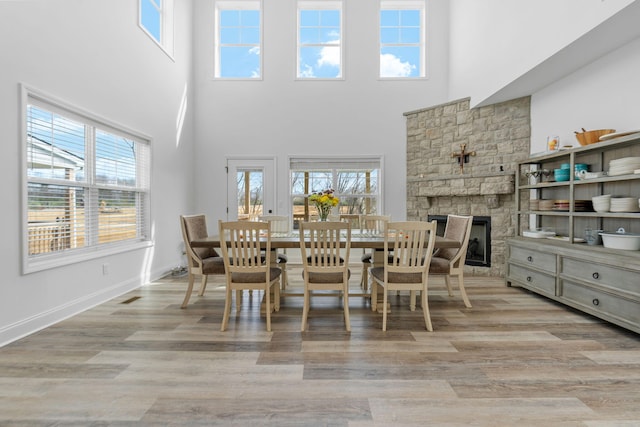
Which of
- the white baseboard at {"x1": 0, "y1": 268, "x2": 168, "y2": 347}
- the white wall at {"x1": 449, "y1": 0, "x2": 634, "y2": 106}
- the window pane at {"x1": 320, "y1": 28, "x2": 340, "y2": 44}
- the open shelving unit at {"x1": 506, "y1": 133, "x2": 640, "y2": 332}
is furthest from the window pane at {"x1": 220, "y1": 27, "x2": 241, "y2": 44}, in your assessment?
the open shelving unit at {"x1": 506, "y1": 133, "x2": 640, "y2": 332}

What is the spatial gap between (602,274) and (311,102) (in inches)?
188

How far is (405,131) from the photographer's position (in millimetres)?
5633

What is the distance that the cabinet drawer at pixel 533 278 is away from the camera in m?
3.28

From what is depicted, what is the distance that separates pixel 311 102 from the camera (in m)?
5.71

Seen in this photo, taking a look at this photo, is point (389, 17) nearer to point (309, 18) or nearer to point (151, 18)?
point (309, 18)

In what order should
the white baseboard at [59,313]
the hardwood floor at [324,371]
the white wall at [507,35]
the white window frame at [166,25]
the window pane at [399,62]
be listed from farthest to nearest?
the window pane at [399,62] < the white window frame at [166,25] < the white wall at [507,35] < the white baseboard at [59,313] < the hardwood floor at [324,371]

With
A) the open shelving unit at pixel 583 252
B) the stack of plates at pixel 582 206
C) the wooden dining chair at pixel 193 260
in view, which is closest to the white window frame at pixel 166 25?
the wooden dining chair at pixel 193 260

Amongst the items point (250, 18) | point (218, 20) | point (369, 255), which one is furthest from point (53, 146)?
point (250, 18)

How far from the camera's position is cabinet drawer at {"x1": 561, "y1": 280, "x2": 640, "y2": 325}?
2457 millimetres

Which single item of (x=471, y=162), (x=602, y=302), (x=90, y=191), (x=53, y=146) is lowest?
(x=602, y=302)

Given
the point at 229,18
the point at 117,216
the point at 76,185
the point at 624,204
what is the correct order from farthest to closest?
the point at 229,18
the point at 117,216
the point at 76,185
the point at 624,204

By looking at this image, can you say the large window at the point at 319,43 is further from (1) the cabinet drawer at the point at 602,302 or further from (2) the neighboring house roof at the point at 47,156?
(1) the cabinet drawer at the point at 602,302

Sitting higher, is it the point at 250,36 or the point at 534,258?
the point at 250,36

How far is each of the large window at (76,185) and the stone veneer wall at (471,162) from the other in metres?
4.37
